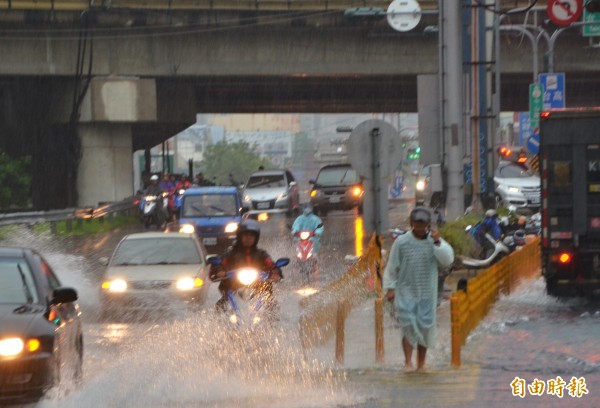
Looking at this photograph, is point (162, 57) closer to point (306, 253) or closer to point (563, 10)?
point (563, 10)

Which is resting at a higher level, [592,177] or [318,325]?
[592,177]

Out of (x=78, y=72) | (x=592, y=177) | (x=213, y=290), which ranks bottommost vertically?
(x=213, y=290)

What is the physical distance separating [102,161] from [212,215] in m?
16.2

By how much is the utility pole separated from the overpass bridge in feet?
56.3

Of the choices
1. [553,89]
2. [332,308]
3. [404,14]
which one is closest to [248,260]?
[332,308]

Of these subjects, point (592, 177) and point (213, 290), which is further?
point (213, 290)

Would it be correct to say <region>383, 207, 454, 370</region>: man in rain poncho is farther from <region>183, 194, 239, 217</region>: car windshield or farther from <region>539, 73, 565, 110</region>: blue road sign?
<region>539, 73, 565, 110</region>: blue road sign

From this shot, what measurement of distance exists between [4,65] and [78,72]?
2.42 meters

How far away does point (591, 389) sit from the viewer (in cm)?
1071

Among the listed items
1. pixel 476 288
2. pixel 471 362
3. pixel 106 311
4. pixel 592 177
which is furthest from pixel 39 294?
pixel 592 177

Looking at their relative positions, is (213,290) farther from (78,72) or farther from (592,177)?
(78,72)

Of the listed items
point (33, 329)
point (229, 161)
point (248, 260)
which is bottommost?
point (33, 329)

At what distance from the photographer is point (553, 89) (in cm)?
3831

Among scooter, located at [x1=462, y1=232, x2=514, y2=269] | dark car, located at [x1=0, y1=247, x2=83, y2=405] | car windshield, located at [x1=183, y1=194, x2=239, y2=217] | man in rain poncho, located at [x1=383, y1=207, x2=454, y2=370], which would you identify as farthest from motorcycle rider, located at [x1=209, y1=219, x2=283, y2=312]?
car windshield, located at [x1=183, y1=194, x2=239, y2=217]
